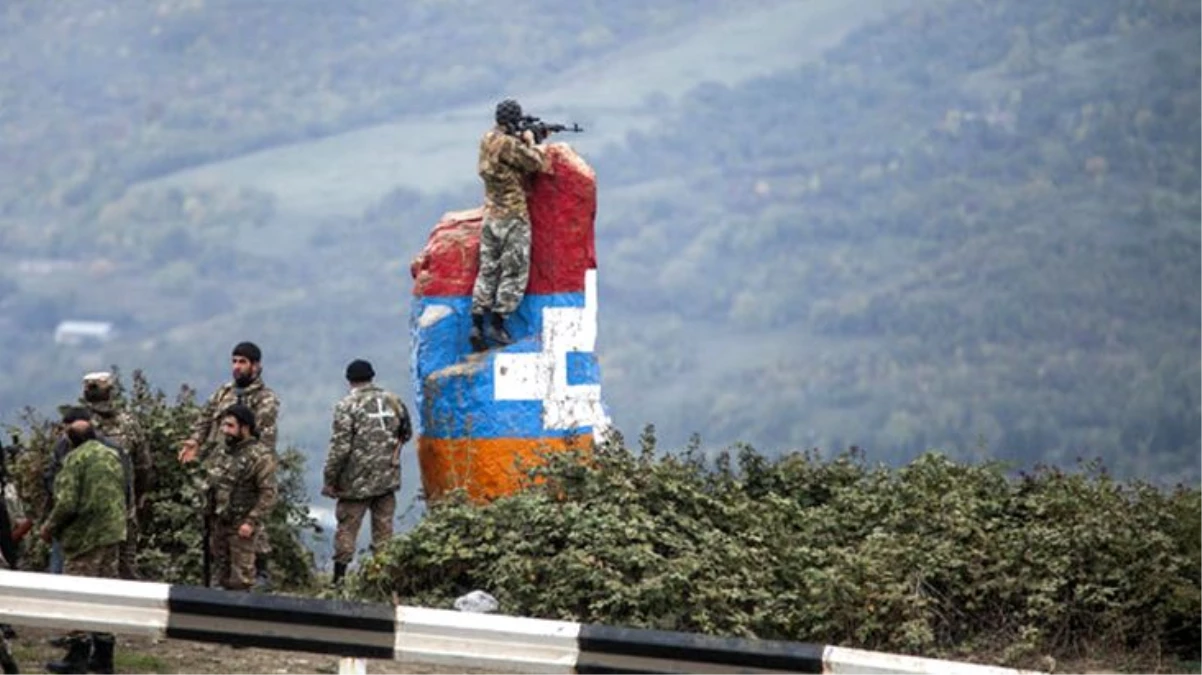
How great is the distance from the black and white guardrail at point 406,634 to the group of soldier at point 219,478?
747 mm

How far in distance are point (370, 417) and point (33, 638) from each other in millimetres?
3541

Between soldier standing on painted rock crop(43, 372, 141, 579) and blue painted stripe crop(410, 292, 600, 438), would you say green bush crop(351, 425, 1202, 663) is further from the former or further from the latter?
soldier standing on painted rock crop(43, 372, 141, 579)

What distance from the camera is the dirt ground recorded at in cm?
1923

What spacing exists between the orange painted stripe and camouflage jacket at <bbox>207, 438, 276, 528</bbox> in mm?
2239

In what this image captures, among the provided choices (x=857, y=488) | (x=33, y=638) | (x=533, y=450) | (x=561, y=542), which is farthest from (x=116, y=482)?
(x=857, y=488)

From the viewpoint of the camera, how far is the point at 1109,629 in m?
20.4

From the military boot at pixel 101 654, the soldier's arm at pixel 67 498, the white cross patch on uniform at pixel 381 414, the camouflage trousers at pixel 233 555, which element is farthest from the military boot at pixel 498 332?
the military boot at pixel 101 654

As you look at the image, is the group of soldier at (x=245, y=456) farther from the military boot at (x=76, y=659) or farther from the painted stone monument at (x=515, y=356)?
the painted stone monument at (x=515, y=356)

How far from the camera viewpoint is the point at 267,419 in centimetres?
2152

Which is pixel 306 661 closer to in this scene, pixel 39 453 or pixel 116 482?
pixel 116 482

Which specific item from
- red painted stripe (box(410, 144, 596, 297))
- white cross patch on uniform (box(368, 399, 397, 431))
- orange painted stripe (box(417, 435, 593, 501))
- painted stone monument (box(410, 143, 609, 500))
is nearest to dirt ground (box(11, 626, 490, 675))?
white cross patch on uniform (box(368, 399, 397, 431))

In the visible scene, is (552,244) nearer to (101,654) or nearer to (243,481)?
(243,481)

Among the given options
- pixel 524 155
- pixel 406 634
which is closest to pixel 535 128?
pixel 524 155

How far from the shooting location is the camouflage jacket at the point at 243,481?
20.9m
